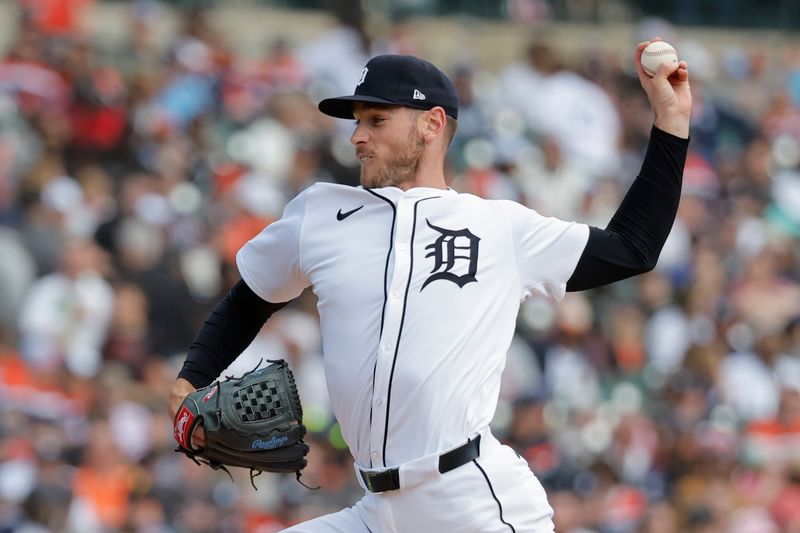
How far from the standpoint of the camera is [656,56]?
12.3 ft

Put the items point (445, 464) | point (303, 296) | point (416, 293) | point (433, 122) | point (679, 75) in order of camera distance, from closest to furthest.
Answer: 1. point (445, 464)
2. point (416, 293)
3. point (679, 75)
4. point (433, 122)
5. point (303, 296)

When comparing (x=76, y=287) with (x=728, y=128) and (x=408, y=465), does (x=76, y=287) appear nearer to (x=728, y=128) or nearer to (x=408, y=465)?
(x=408, y=465)

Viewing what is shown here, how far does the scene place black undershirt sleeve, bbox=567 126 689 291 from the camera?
12.2ft

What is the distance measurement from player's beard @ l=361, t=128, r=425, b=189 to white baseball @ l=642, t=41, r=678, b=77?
66 cm

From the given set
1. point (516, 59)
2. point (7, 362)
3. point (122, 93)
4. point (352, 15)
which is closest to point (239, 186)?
point (122, 93)

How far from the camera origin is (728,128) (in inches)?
537

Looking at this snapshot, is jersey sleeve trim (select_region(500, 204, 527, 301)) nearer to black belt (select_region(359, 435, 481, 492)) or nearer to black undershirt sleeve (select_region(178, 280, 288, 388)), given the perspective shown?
black belt (select_region(359, 435, 481, 492))

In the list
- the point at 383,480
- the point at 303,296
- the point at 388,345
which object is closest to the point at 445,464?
the point at 383,480

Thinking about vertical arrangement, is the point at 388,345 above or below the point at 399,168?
below

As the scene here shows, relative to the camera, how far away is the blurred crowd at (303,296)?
7453 millimetres

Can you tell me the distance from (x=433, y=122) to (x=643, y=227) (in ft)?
2.19

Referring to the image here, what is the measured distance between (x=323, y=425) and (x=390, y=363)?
15.4 ft

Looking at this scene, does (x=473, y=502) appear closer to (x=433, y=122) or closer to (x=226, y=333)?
(x=226, y=333)

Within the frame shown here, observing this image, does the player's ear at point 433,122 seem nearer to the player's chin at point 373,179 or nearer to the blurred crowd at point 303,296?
the player's chin at point 373,179
